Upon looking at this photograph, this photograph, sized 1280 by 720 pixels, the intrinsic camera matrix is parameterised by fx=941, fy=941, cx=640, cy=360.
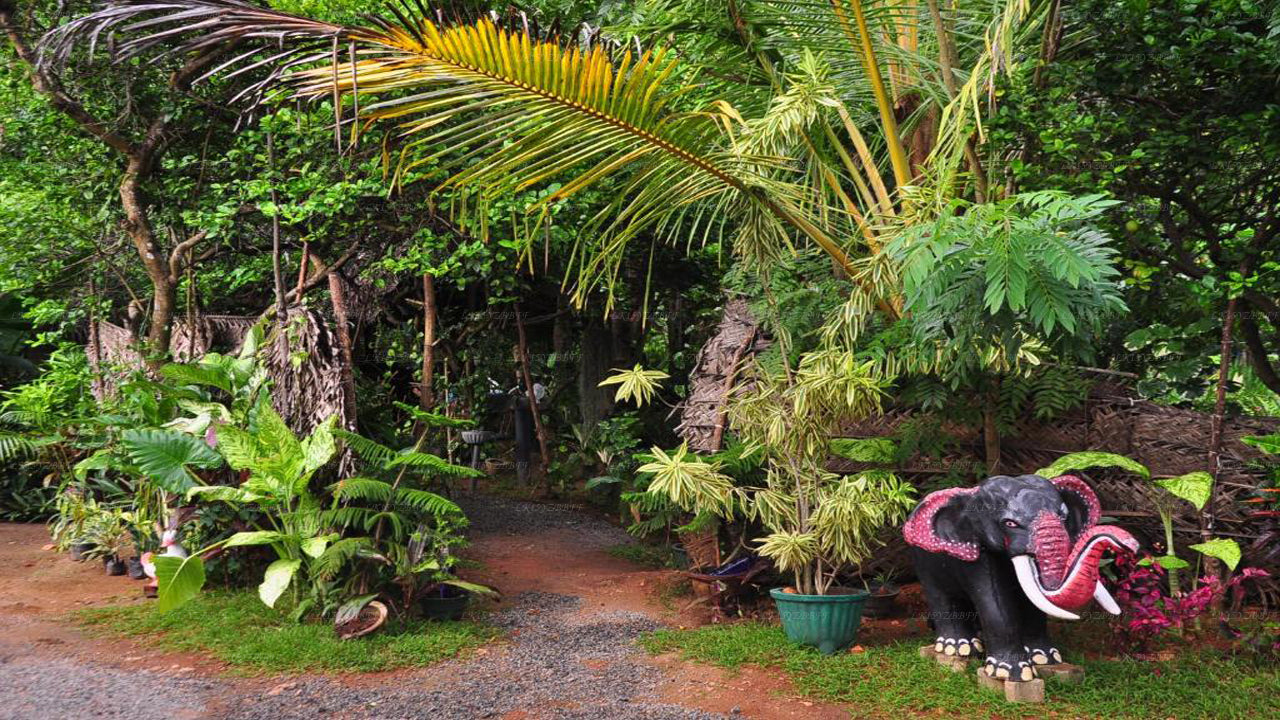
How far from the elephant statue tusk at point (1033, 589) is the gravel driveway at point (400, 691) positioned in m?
1.54

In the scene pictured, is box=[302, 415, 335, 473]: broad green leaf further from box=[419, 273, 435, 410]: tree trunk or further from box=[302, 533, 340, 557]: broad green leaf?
box=[419, 273, 435, 410]: tree trunk

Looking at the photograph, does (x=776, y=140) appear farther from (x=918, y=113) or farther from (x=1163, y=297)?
(x=1163, y=297)

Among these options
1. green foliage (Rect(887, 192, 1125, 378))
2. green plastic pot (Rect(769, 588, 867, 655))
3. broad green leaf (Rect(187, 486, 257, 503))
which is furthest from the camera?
broad green leaf (Rect(187, 486, 257, 503))

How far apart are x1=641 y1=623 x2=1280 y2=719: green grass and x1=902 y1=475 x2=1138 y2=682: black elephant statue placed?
0.57 feet

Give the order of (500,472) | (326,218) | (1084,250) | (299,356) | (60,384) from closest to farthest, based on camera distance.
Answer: (1084,250)
(299,356)
(326,218)
(60,384)
(500,472)

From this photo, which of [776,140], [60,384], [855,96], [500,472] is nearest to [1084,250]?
[776,140]

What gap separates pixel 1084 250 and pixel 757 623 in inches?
117

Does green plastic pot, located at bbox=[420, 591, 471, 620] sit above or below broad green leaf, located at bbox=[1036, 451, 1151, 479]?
below

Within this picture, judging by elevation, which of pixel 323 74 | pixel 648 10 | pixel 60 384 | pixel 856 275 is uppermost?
pixel 648 10

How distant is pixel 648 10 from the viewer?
18.4 feet

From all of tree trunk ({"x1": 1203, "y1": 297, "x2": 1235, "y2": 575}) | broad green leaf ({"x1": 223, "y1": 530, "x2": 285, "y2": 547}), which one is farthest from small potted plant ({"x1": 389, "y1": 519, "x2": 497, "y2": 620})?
tree trunk ({"x1": 1203, "y1": 297, "x2": 1235, "y2": 575})

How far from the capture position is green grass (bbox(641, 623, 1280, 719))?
4.02 meters

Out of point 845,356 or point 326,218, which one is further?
point 326,218

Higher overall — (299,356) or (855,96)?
(855,96)
